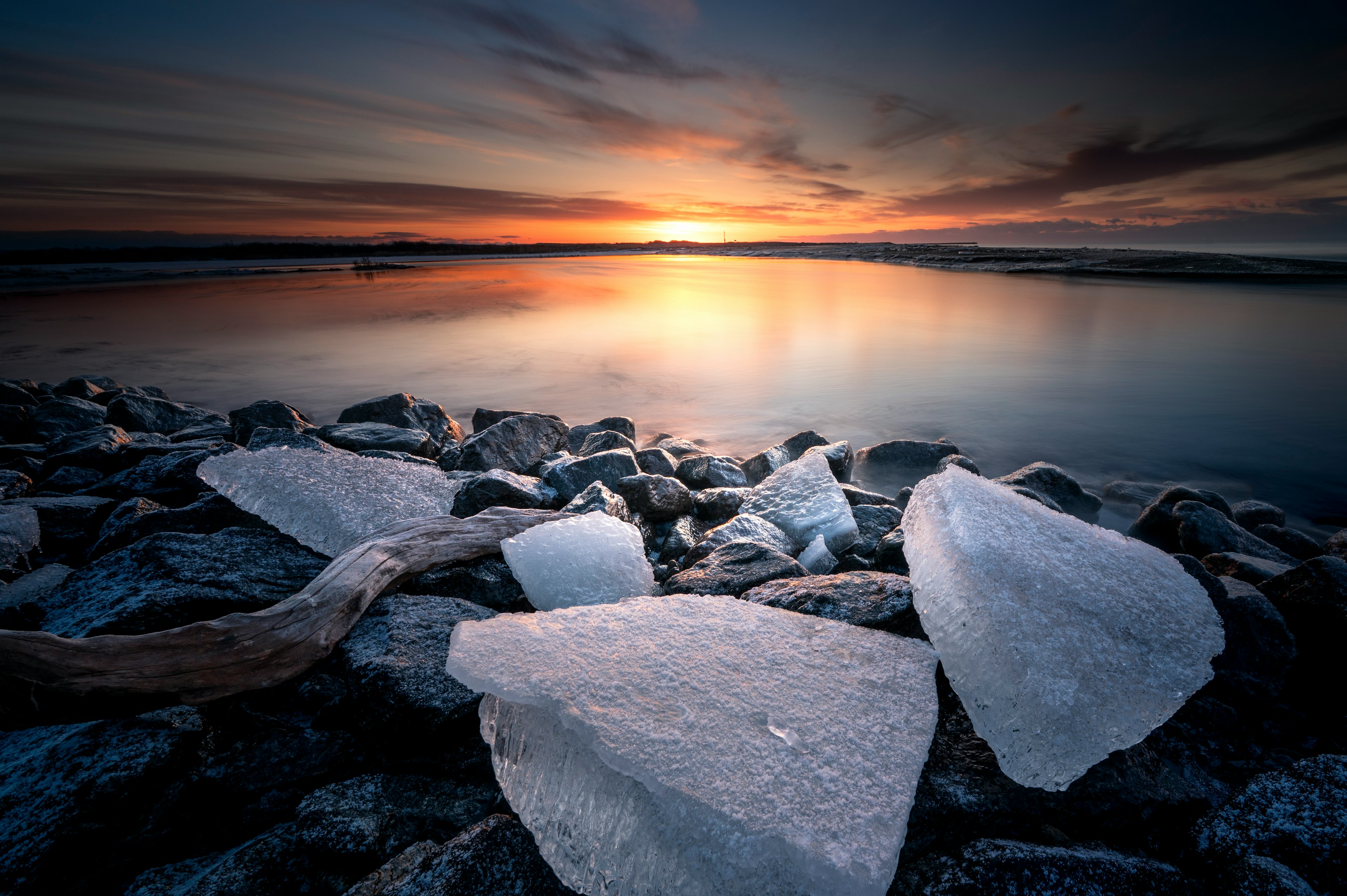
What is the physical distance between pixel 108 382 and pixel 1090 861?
10.9 metres

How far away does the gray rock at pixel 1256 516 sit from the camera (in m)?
3.79

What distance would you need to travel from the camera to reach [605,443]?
431cm

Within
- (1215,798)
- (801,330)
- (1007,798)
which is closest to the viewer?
(1007,798)

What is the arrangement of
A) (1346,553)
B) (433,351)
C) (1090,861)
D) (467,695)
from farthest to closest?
(433,351) < (1346,553) < (467,695) < (1090,861)

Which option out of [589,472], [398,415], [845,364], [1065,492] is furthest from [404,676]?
[845,364]

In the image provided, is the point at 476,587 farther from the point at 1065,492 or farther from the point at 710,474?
the point at 1065,492

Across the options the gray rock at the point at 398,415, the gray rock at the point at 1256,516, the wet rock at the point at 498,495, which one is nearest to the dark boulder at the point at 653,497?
the wet rock at the point at 498,495

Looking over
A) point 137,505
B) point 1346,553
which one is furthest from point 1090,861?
point 137,505

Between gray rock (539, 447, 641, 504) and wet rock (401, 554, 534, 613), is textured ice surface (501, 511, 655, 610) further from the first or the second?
gray rock (539, 447, 641, 504)

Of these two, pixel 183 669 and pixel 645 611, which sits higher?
pixel 645 611

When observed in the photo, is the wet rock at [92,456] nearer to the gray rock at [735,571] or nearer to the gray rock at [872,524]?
the gray rock at [735,571]

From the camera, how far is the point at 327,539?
2.38 m

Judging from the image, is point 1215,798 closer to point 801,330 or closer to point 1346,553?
point 1346,553

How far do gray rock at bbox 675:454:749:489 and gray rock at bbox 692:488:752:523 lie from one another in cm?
49
